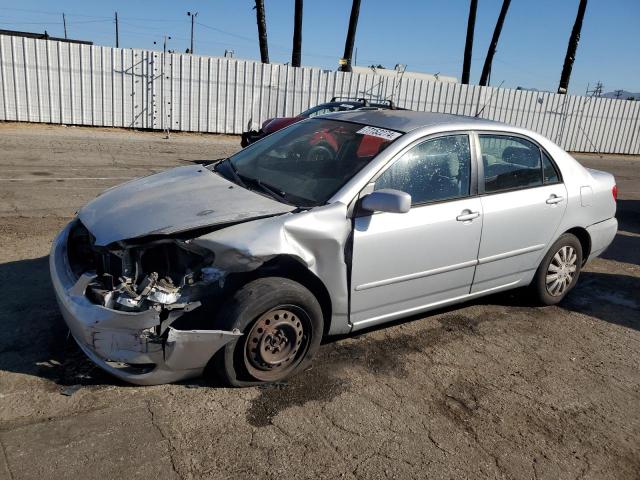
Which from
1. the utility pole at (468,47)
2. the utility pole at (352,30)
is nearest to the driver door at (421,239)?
the utility pole at (352,30)

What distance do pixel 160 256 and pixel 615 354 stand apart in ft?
11.5

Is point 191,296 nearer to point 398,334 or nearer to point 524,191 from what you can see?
point 398,334

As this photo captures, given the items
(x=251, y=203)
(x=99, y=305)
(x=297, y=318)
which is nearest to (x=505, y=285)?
(x=297, y=318)

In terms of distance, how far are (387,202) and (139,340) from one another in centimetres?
164

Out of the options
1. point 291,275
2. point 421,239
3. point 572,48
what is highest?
point 572,48

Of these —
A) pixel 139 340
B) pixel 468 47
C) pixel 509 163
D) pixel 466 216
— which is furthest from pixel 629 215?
pixel 468 47

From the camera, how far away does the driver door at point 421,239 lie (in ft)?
11.4

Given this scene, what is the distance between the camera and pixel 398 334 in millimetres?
4145

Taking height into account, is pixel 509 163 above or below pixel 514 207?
above

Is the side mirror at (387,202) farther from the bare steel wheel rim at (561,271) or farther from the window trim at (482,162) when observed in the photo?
the bare steel wheel rim at (561,271)

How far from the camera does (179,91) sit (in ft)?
59.1

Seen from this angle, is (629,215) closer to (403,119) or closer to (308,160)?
(403,119)

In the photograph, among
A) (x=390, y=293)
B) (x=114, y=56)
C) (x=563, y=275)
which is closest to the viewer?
(x=390, y=293)

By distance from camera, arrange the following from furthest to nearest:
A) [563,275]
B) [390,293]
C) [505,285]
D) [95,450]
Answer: [563,275]
[505,285]
[390,293]
[95,450]
